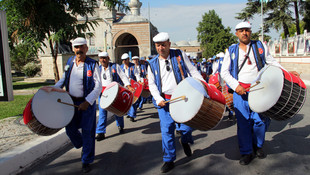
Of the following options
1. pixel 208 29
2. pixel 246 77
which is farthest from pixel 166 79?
pixel 208 29

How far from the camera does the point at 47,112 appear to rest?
154 inches

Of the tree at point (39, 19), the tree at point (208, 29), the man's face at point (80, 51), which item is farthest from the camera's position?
the tree at point (208, 29)

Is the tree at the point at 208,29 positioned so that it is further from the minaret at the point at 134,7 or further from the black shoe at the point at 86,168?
the black shoe at the point at 86,168

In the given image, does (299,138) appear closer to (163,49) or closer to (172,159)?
(172,159)

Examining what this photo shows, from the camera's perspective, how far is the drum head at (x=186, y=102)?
3.45m

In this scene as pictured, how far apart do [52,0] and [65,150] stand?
738 cm

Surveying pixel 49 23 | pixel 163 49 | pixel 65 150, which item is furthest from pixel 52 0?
pixel 163 49

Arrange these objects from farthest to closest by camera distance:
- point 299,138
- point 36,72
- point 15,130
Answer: point 36,72 → point 15,130 → point 299,138

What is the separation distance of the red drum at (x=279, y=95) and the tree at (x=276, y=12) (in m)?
28.4

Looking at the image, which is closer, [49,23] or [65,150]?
[65,150]

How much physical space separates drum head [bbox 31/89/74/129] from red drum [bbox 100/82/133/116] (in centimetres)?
84

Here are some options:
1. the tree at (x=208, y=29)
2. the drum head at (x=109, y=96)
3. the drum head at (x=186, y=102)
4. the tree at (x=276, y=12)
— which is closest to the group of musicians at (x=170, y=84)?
the drum head at (x=186, y=102)

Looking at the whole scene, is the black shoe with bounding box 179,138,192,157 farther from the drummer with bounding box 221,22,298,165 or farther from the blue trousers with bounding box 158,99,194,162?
the drummer with bounding box 221,22,298,165

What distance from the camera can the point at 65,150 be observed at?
17.6 feet
